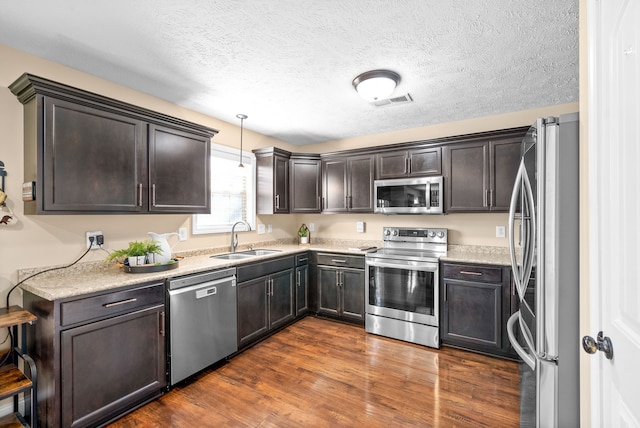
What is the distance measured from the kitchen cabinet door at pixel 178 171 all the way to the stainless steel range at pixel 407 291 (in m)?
2.00

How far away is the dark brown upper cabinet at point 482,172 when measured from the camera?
3043mm

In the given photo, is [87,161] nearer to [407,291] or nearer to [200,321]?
[200,321]

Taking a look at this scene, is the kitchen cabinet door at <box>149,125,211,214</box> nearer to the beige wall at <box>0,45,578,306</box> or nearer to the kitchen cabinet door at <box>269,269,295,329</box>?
the beige wall at <box>0,45,578,306</box>

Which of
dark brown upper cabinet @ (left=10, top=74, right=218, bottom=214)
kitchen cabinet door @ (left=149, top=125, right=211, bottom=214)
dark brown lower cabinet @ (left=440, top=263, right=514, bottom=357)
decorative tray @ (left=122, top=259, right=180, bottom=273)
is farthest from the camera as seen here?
dark brown lower cabinet @ (left=440, top=263, right=514, bottom=357)

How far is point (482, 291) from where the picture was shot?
9.39 ft

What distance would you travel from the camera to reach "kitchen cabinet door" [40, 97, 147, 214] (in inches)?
75.8

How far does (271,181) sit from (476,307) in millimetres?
2761

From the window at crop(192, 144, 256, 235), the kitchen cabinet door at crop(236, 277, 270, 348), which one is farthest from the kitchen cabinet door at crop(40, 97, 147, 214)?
the kitchen cabinet door at crop(236, 277, 270, 348)

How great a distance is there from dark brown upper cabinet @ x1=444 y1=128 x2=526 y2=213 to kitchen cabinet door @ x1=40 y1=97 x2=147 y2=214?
308 centimetres

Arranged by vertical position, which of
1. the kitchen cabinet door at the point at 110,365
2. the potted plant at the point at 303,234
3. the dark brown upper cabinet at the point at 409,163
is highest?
the dark brown upper cabinet at the point at 409,163

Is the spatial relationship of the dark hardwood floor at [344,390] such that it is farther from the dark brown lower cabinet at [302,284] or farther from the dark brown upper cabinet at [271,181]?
the dark brown upper cabinet at [271,181]

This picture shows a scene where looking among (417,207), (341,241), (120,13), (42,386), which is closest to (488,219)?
(417,207)

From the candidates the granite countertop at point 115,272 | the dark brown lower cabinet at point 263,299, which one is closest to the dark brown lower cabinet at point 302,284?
the dark brown lower cabinet at point 263,299
